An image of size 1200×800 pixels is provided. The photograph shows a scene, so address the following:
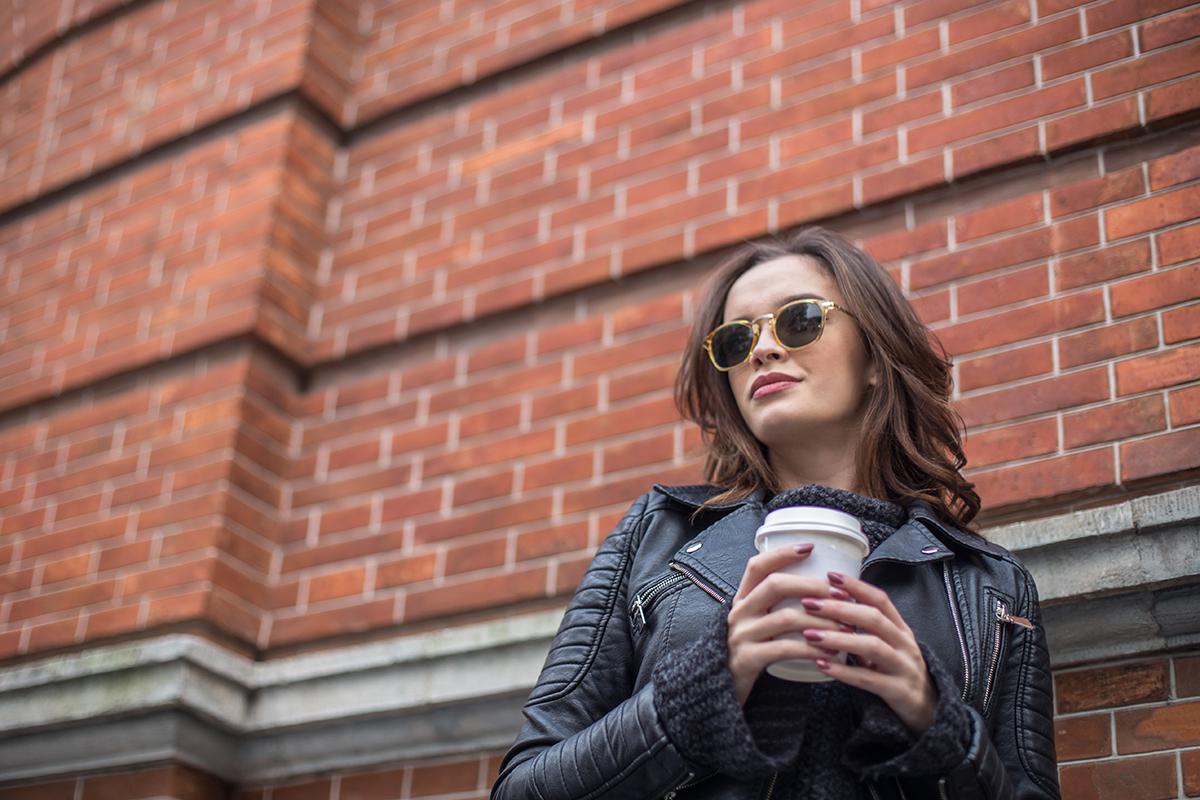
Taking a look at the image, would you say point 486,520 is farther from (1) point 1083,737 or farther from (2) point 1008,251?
(1) point 1083,737

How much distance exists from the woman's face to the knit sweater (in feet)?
1.91

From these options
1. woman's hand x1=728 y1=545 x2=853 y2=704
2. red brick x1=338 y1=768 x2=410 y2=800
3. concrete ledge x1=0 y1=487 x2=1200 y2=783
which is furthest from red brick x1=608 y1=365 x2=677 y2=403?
woman's hand x1=728 y1=545 x2=853 y2=704

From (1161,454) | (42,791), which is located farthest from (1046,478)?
(42,791)

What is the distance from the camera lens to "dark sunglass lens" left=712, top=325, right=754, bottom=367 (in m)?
2.59

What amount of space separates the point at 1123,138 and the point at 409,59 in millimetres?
2371

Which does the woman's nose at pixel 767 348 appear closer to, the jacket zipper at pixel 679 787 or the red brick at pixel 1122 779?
the jacket zipper at pixel 679 787

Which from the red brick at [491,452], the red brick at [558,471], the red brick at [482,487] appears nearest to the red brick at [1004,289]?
the red brick at [558,471]

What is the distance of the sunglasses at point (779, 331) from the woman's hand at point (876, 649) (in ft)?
2.48

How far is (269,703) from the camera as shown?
146 inches

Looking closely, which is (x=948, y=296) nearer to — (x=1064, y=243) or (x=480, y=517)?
(x=1064, y=243)

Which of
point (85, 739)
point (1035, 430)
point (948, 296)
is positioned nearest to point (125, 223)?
point (85, 739)

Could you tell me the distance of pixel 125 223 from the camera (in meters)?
4.81

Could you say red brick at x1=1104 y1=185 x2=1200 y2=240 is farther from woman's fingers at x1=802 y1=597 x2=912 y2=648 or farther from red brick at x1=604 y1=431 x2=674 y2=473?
woman's fingers at x1=802 y1=597 x2=912 y2=648

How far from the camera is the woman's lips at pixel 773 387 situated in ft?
8.14
